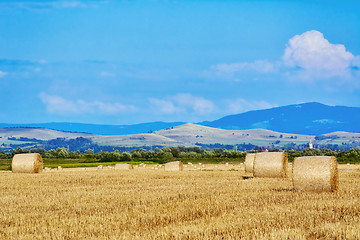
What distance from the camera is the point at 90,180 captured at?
2131cm

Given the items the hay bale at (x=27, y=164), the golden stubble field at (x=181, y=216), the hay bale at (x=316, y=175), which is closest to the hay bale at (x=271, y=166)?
the hay bale at (x=316, y=175)

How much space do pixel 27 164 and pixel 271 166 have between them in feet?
49.0

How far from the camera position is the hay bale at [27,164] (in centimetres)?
2759

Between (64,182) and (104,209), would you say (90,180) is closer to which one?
(64,182)

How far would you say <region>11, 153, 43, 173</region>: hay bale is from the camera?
27594 mm

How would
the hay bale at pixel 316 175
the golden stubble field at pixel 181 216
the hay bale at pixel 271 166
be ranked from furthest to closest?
1. the hay bale at pixel 271 166
2. the hay bale at pixel 316 175
3. the golden stubble field at pixel 181 216

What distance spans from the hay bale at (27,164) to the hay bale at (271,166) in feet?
44.8

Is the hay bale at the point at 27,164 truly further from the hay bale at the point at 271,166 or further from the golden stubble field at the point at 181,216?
the golden stubble field at the point at 181,216

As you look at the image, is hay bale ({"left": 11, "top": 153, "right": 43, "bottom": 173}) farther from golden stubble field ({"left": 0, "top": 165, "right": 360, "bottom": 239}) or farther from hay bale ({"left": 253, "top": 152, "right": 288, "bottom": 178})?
golden stubble field ({"left": 0, "top": 165, "right": 360, "bottom": 239})

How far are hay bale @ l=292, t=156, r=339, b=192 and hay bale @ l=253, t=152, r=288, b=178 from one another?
6.19m

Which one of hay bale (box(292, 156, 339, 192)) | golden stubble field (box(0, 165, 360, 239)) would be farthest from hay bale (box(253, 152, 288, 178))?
golden stubble field (box(0, 165, 360, 239))

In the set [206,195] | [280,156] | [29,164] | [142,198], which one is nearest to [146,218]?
[142,198]

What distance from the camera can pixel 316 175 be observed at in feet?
48.6

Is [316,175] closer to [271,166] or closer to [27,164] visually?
[271,166]
